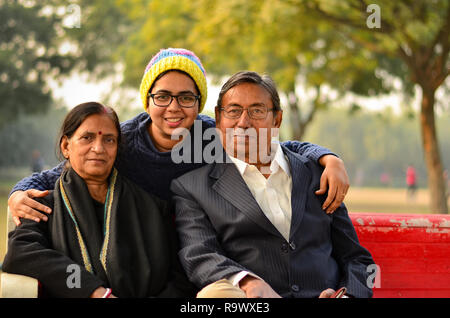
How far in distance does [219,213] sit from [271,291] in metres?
0.55

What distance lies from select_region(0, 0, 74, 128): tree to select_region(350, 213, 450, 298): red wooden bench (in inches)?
847

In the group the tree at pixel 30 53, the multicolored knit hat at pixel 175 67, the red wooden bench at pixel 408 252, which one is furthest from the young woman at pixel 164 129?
the tree at pixel 30 53

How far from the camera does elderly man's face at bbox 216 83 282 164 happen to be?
122 inches

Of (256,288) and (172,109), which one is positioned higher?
(172,109)

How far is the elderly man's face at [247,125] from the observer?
311cm

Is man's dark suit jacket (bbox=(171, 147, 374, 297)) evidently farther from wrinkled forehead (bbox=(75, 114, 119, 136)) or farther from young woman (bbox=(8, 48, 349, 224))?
wrinkled forehead (bbox=(75, 114, 119, 136))

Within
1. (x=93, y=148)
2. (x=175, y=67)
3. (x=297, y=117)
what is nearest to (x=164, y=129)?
(x=175, y=67)

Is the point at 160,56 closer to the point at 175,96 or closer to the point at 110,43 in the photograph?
A: the point at 175,96

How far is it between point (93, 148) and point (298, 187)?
4.02 feet

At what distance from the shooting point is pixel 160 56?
348cm

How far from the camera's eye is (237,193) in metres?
3.07

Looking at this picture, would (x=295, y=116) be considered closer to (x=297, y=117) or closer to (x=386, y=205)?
(x=297, y=117)

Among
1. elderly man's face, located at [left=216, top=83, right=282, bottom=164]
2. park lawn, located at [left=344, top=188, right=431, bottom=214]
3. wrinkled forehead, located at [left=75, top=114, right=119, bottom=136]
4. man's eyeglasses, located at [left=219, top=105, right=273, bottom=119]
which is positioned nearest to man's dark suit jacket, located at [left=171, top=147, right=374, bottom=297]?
elderly man's face, located at [left=216, top=83, right=282, bottom=164]
